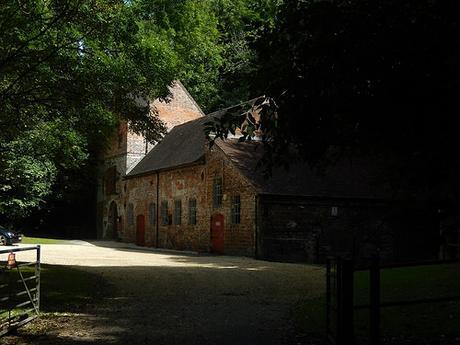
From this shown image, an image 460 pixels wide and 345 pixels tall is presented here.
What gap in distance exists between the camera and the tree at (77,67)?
1208 cm

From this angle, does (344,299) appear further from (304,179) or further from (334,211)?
(304,179)

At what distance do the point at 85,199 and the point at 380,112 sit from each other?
46.7 m

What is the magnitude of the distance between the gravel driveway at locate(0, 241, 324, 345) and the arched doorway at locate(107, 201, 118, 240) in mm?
27832

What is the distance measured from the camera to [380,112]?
221 inches

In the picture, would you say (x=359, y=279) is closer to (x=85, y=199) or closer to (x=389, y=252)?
(x=389, y=252)

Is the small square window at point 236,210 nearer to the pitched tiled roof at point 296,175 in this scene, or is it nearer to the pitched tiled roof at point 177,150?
the pitched tiled roof at point 296,175

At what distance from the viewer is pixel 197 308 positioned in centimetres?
1053

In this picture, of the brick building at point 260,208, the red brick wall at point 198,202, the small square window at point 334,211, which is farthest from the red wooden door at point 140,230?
the small square window at point 334,211

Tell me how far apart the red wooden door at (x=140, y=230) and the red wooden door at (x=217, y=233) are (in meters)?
10.2

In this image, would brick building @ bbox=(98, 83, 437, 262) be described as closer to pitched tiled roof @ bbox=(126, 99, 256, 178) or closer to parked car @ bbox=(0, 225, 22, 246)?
pitched tiled roof @ bbox=(126, 99, 256, 178)

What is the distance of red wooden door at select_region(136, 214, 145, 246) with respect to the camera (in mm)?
39375

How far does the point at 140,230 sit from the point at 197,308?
2985 cm

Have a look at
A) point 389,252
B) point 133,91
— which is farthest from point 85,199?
point 133,91

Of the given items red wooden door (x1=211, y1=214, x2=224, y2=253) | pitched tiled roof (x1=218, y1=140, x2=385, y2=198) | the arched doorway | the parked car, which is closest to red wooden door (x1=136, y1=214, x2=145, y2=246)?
the arched doorway
